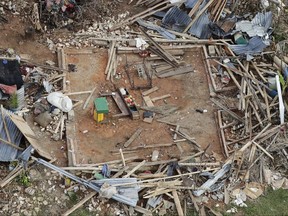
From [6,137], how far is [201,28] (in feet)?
20.3

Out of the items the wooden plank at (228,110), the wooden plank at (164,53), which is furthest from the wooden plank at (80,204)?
the wooden plank at (164,53)

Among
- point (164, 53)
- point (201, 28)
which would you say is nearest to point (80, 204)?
point (164, 53)

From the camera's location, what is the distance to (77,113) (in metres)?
11.0

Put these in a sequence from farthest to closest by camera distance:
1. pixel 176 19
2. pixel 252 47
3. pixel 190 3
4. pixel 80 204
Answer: pixel 190 3 < pixel 176 19 < pixel 252 47 < pixel 80 204

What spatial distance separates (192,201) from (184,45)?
15.6ft

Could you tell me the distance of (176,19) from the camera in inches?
527

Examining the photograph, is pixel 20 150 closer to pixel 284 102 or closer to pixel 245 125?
pixel 245 125

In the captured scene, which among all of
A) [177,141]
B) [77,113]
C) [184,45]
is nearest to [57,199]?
[77,113]

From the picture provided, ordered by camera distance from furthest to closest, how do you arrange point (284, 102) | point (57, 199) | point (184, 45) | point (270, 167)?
point (184, 45)
point (284, 102)
point (270, 167)
point (57, 199)

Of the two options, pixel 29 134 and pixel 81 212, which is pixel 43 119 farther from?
pixel 81 212

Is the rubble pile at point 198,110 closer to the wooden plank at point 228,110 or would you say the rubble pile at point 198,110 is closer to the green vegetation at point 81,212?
the wooden plank at point 228,110

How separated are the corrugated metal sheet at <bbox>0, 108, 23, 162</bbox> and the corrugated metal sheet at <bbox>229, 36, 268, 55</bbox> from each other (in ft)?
20.0

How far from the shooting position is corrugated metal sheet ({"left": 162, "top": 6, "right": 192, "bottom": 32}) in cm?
1335

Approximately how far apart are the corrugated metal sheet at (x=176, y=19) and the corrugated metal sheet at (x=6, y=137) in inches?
208
